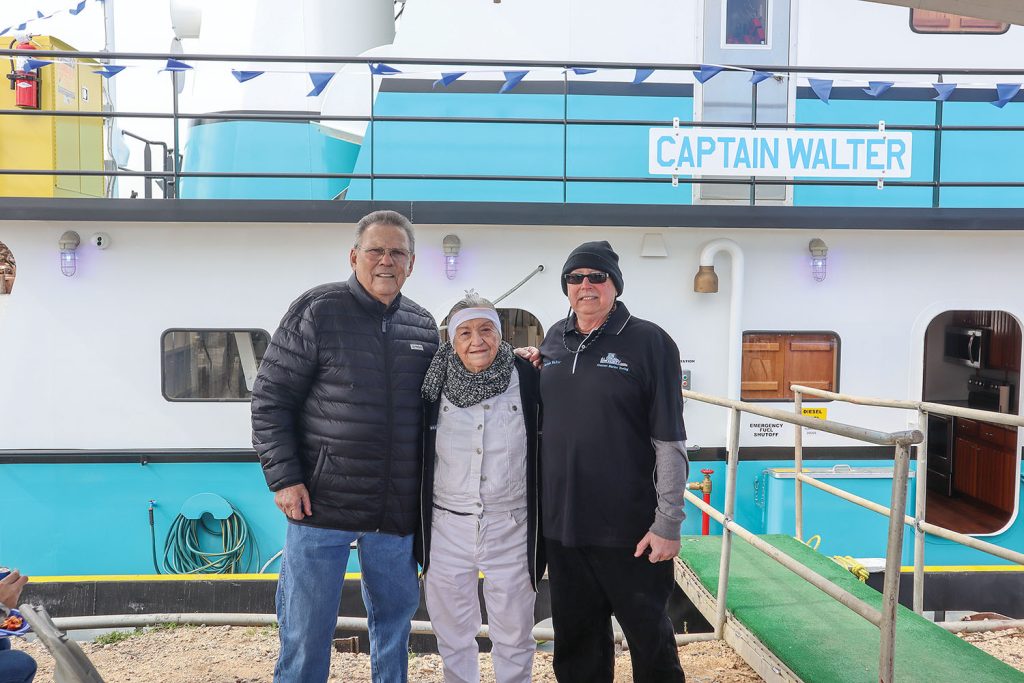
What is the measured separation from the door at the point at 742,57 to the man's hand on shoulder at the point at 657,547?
402 centimetres

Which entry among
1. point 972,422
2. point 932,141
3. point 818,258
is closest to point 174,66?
point 818,258

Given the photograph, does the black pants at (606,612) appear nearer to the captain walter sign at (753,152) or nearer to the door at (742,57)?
the captain walter sign at (753,152)

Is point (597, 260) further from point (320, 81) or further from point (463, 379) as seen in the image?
point (320, 81)

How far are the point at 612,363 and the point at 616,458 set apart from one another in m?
0.33

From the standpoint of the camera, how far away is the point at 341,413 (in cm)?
277

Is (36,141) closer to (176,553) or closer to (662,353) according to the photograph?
(176,553)

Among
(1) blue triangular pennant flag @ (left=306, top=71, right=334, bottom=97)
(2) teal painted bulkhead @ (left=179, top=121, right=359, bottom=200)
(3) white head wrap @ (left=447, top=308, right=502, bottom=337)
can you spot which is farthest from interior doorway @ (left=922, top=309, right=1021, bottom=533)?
(1) blue triangular pennant flag @ (left=306, top=71, right=334, bottom=97)

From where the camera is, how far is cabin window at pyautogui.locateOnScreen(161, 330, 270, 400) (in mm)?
5594

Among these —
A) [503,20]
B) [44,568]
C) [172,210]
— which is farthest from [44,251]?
[503,20]

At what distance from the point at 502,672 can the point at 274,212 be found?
141 inches

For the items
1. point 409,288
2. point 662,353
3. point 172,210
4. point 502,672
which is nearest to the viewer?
point 662,353

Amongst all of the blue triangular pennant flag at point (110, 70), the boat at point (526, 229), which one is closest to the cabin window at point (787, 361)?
the boat at point (526, 229)

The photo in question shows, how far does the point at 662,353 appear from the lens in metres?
2.66

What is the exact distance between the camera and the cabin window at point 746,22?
237 inches
